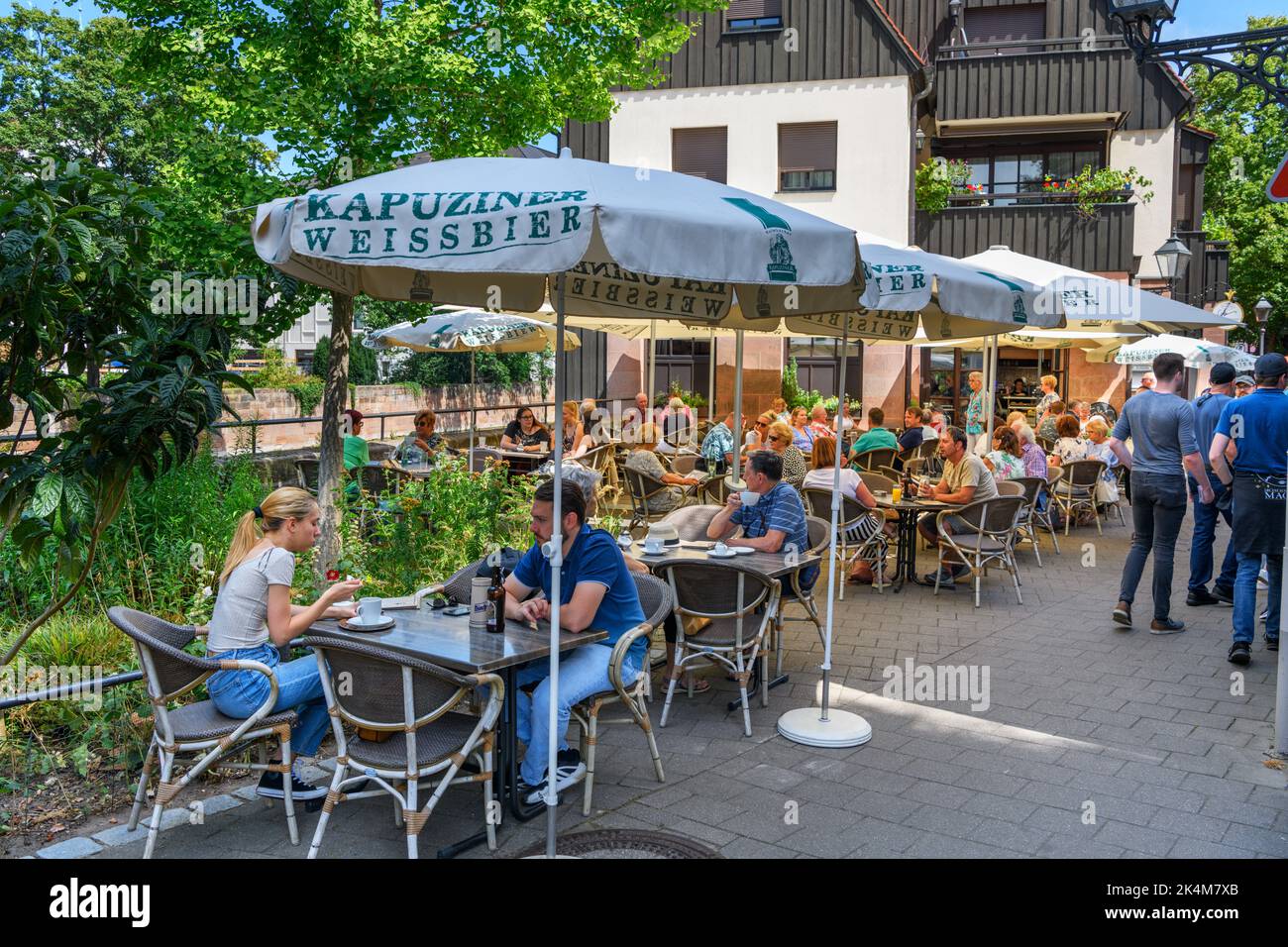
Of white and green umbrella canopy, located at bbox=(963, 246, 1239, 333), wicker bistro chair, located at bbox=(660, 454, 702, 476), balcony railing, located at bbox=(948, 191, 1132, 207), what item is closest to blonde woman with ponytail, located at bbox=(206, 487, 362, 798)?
white and green umbrella canopy, located at bbox=(963, 246, 1239, 333)

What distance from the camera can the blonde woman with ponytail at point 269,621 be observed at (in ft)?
14.1

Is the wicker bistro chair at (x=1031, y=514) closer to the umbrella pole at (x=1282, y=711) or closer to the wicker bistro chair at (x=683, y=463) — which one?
the wicker bistro chair at (x=683, y=463)

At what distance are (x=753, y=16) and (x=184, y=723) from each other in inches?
852

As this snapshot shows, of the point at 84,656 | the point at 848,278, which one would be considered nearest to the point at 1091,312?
the point at 848,278

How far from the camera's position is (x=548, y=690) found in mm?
4566

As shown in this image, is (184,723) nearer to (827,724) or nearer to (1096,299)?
(827,724)

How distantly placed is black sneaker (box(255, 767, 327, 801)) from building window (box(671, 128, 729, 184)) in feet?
64.8

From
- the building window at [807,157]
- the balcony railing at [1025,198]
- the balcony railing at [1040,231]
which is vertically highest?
the building window at [807,157]

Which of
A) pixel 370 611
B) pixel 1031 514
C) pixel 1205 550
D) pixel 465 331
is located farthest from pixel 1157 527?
pixel 465 331

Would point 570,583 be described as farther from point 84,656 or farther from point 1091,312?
point 1091,312

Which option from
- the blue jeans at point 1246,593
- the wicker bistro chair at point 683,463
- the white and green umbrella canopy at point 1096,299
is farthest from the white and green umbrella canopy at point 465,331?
the blue jeans at point 1246,593

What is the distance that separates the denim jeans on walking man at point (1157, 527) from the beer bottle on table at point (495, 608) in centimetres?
525

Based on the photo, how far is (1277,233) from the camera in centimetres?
3266
